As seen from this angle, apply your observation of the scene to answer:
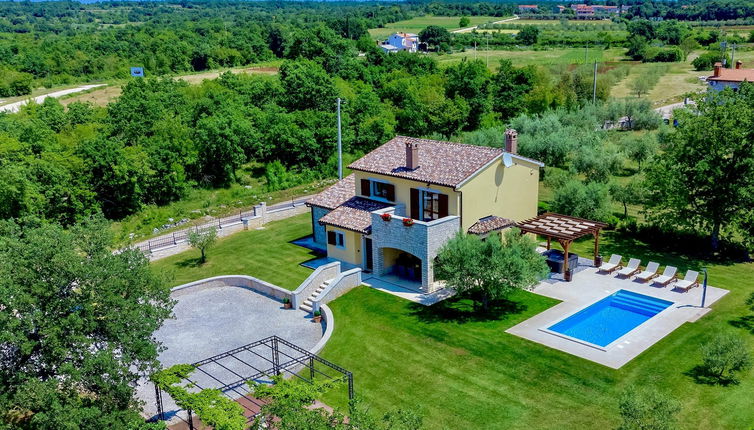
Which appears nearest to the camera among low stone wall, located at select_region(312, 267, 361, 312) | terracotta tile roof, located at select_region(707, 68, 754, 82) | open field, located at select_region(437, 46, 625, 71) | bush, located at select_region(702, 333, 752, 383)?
bush, located at select_region(702, 333, 752, 383)

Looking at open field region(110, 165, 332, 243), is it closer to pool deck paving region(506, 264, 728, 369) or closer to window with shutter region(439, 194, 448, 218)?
window with shutter region(439, 194, 448, 218)

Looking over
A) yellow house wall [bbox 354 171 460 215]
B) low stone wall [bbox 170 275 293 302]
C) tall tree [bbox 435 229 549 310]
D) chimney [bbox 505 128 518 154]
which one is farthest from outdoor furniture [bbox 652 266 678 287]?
low stone wall [bbox 170 275 293 302]

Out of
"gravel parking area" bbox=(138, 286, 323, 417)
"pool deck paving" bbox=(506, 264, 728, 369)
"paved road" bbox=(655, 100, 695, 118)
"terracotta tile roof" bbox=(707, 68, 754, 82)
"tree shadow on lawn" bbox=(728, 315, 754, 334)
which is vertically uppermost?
"terracotta tile roof" bbox=(707, 68, 754, 82)

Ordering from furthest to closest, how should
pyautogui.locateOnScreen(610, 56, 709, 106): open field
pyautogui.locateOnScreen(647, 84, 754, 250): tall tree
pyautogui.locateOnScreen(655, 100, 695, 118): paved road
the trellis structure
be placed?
pyautogui.locateOnScreen(610, 56, 709, 106): open field
pyautogui.locateOnScreen(655, 100, 695, 118): paved road
pyautogui.locateOnScreen(647, 84, 754, 250): tall tree
the trellis structure

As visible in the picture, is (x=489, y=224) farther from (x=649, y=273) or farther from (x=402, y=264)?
(x=649, y=273)

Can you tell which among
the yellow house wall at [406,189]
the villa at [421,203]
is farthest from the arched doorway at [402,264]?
the yellow house wall at [406,189]

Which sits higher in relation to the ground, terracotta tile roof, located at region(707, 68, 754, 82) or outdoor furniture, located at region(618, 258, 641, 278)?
terracotta tile roof, located at region(707, 68, 754, 82)
